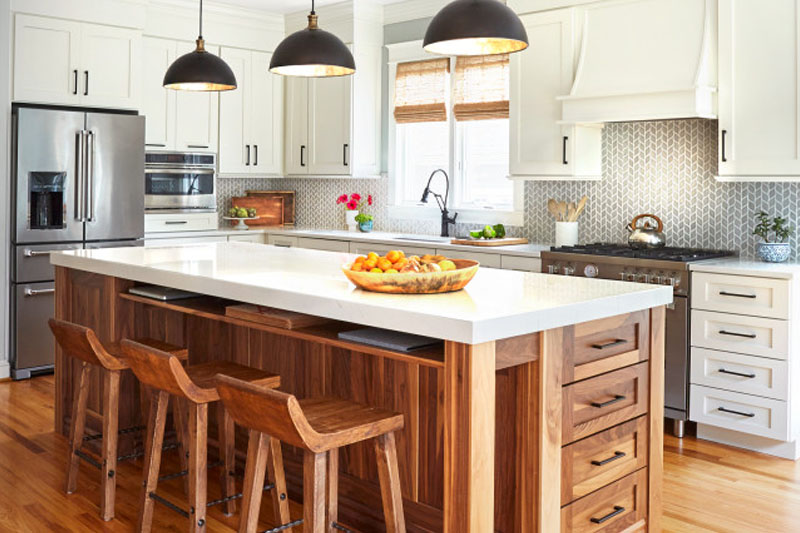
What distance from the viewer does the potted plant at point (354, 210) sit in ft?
22.7

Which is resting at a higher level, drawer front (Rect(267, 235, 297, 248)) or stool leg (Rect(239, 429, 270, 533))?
drawer front (Rect(267, 235, 297, 248))

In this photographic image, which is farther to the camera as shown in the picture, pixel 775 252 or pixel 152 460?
pixel 775 252

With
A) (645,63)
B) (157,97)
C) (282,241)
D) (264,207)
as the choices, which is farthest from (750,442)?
(157,97)

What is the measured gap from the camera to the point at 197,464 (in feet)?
9.57

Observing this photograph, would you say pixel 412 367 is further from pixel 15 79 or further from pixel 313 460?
pixel 15 79

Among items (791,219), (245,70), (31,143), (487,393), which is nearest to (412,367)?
(487,393)

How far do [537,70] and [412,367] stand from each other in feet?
9.68

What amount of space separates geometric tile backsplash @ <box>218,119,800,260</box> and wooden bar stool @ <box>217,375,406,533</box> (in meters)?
3.06

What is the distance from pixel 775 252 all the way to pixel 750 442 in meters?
1.01

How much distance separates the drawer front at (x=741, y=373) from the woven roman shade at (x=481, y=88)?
8.01ft

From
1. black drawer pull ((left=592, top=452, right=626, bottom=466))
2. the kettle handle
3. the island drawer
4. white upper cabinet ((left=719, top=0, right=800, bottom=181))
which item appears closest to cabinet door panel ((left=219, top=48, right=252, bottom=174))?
the kettle handle

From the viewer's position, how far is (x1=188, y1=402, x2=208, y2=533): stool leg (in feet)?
9.56

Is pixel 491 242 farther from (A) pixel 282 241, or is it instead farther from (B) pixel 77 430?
(B) pixel 77 430

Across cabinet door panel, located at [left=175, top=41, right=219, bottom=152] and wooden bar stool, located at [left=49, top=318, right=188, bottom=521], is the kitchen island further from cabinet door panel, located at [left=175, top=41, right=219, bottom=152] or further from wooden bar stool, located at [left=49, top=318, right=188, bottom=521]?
cabinet door panel, located at [left=175, top=41, right=219, bottom=152]
